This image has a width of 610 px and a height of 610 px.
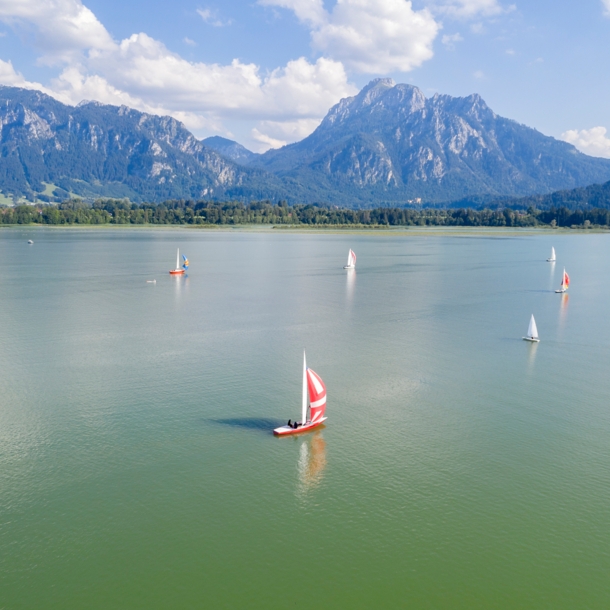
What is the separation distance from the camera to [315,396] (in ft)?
99.2

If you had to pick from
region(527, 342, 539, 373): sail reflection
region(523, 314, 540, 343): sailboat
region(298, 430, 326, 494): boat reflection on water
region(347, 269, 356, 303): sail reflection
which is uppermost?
region(347, 269, 356, 303): sail reflection

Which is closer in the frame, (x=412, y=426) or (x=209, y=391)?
(x=412, y=426)

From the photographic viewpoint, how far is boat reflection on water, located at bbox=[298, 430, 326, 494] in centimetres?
2552

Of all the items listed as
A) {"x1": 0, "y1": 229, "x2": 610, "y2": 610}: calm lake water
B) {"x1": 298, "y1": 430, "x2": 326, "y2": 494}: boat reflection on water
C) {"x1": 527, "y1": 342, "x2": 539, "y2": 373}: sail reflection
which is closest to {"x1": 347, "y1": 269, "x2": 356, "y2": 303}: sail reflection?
{"x1": 0, "y1": 229, "x2": 610, "y2": 610}: calm lake water

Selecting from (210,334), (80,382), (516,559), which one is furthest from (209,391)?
(516,559)

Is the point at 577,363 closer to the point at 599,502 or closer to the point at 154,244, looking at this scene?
the point at 599,502

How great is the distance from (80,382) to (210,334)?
50.8ft

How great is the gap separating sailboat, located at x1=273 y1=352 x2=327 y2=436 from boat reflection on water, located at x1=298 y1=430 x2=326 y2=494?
59cm

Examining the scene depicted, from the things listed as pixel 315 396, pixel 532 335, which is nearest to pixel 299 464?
pixel 315 396

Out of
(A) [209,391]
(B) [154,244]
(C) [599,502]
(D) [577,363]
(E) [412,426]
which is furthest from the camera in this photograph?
(B) [154,244]

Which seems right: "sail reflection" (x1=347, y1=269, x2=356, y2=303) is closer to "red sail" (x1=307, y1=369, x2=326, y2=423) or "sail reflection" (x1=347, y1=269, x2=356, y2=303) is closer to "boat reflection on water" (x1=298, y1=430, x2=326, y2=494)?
"red sail" (x1=307, y1=369, x2=326, y2=423)

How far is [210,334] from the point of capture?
5206cm

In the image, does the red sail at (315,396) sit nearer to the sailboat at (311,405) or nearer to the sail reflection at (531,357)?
the sailboat at (311,405)

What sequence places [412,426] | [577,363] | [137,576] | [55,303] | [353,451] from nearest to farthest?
[137,576] → [353,451] → [412,426] → [577,363] → [55,303]
